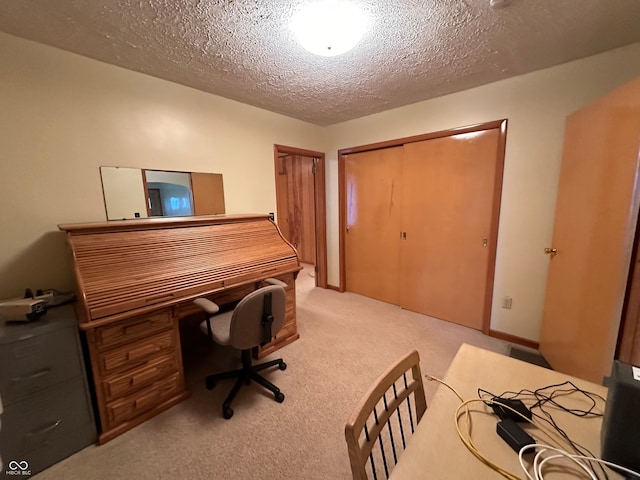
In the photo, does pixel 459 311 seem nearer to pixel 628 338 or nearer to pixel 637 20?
pixel 628 338

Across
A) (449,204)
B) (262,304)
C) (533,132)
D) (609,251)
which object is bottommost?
(262,304)

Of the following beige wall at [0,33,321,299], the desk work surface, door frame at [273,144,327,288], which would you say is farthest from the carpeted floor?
door frame at [273,144,327,288]

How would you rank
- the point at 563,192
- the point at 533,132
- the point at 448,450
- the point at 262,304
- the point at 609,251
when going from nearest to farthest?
the point at 448,450 → the point at 609,251 → the point at 262,304 → the point at 563,192 → the point at 533,132

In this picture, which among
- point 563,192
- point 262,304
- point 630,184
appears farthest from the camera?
point 563,192

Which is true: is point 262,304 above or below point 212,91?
below

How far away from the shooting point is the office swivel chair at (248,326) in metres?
1.54

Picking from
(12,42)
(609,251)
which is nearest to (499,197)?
(609,251)

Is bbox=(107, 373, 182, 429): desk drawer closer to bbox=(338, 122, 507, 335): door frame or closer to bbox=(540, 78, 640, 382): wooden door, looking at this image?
bbox=(540, 78, 640, 382): wooden door

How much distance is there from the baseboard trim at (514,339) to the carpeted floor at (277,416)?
8 cm

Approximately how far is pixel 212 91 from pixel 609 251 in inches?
121

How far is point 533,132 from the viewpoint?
6.97 ft

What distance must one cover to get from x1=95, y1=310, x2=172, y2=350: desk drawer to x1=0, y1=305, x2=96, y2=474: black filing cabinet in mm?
114

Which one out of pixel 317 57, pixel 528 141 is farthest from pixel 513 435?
pixel 528 141
